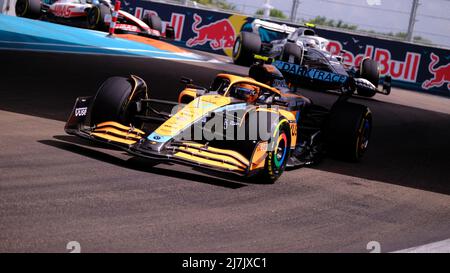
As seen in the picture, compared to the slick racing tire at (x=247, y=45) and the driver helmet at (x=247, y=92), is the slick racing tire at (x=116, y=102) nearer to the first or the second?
the driver helmet at (x=247, y=92)

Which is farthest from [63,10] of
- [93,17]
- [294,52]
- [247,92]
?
[247,92]

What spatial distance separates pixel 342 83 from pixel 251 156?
8766 millimetres

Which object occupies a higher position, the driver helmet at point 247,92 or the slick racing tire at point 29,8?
the driver helmet at point 247,92

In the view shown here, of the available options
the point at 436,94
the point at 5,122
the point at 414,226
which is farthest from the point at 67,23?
the point at 414,226

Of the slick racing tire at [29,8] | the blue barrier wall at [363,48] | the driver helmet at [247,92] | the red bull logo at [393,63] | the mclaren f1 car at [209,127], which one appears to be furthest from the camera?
the red bull logo at [393,63]

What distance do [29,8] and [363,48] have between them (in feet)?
35.9

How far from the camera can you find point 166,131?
792 cm

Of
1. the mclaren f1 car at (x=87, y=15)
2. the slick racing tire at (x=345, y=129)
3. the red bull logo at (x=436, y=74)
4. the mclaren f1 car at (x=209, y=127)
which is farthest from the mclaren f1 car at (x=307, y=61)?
the red bull logo at (x=436, y=74)

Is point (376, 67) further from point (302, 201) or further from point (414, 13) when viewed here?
point (302, 201)

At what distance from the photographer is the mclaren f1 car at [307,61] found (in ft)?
45.0

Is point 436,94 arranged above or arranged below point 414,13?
below

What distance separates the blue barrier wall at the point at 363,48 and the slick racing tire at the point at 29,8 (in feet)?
20.5

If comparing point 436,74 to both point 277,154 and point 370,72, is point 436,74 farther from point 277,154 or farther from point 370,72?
point 277,154

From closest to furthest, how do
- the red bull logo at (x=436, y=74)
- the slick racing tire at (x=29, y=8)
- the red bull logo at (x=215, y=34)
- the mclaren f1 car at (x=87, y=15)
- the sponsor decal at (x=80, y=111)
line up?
1. the sponsor decal at (x=80, y=111)
2. the mclaren f1 car at (x=87, y=15)
3. the slick racing tire at (x=29, y=8)
4. the red bull logo at (x=436, y=74)
5. the red bull logo at (x=215, y=34)
